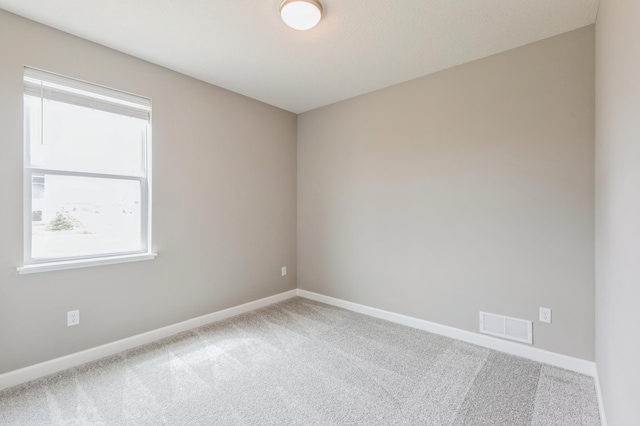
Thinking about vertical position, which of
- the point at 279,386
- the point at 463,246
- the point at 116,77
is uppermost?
the point at 116,77

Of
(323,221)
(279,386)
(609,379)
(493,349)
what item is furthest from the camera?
(323,221)

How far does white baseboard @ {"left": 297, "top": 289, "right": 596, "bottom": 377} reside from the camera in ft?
7.54

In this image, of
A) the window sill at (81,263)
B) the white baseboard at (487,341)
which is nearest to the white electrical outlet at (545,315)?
the white baseboard at (487,341)

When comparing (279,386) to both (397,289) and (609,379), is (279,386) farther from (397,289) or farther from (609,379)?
(609,379)

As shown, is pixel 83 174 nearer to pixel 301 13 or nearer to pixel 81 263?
pixel 81 263

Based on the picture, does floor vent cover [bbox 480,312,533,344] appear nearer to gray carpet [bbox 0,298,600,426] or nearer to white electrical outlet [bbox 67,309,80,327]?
gray carpet [bbox 0,298,600,426]

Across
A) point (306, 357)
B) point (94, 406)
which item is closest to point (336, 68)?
point (306, 357)

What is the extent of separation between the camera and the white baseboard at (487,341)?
90.5 inches

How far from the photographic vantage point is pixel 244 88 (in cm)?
341

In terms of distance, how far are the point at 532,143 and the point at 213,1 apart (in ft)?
8.63

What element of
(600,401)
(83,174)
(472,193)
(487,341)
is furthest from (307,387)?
(83,174)

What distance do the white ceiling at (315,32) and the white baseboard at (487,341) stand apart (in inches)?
99.1

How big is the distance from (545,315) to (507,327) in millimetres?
308

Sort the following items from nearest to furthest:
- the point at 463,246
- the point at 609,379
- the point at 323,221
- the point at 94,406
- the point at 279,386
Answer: the point at 609,379 → the point at 94,406 → the point at 279,386 → the point at 463,246 → the point at 323,221
